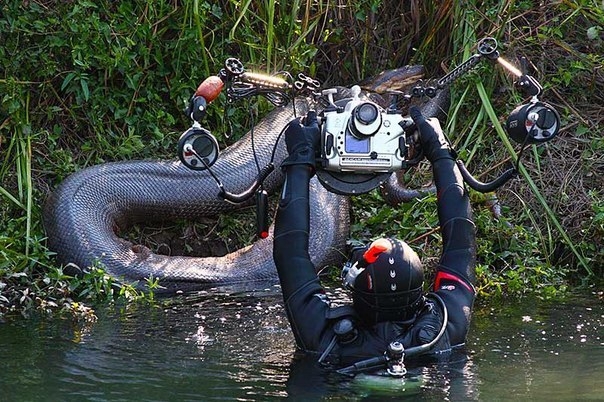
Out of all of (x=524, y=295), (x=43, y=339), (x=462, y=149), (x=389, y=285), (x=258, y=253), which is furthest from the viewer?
(x=462, y=149)

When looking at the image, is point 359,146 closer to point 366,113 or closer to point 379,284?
point 366,113

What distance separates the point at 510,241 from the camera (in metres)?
8.16

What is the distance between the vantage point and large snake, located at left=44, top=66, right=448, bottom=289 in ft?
26.2

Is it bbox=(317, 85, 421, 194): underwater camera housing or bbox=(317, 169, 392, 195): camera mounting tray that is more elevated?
bbox=(317, 85, 421, 194): underwater camera housing

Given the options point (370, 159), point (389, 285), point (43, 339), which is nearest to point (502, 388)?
point (389, 285)

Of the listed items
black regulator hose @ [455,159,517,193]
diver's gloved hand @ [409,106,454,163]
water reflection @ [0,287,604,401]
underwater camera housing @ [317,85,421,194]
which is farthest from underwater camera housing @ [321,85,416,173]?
water reflection @ [0,287,604,401]

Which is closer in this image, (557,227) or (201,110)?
(201,110)

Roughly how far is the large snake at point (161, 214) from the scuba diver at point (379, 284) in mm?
2167

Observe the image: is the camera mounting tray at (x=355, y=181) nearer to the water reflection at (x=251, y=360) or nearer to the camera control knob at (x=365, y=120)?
the camera control knob at (x=365, y=120)

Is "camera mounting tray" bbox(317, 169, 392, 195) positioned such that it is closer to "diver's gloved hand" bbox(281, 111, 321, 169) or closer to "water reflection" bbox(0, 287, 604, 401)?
"diver's gloved hand" bbox(281, 111, 321, 169)

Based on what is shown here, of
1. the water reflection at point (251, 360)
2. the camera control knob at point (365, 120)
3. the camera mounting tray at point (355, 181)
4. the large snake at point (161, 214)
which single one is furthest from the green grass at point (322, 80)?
the camera control knob at point (365, 120)

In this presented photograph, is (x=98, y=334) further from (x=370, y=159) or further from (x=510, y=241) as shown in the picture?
(x=510, y=241)

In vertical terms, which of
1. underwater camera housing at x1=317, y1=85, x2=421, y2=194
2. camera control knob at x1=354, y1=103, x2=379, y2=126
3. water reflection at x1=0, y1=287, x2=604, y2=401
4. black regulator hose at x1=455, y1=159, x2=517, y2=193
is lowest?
water reflection at x1=0, y1=287, x2=604, y2=401

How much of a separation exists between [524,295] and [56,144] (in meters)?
3.58
